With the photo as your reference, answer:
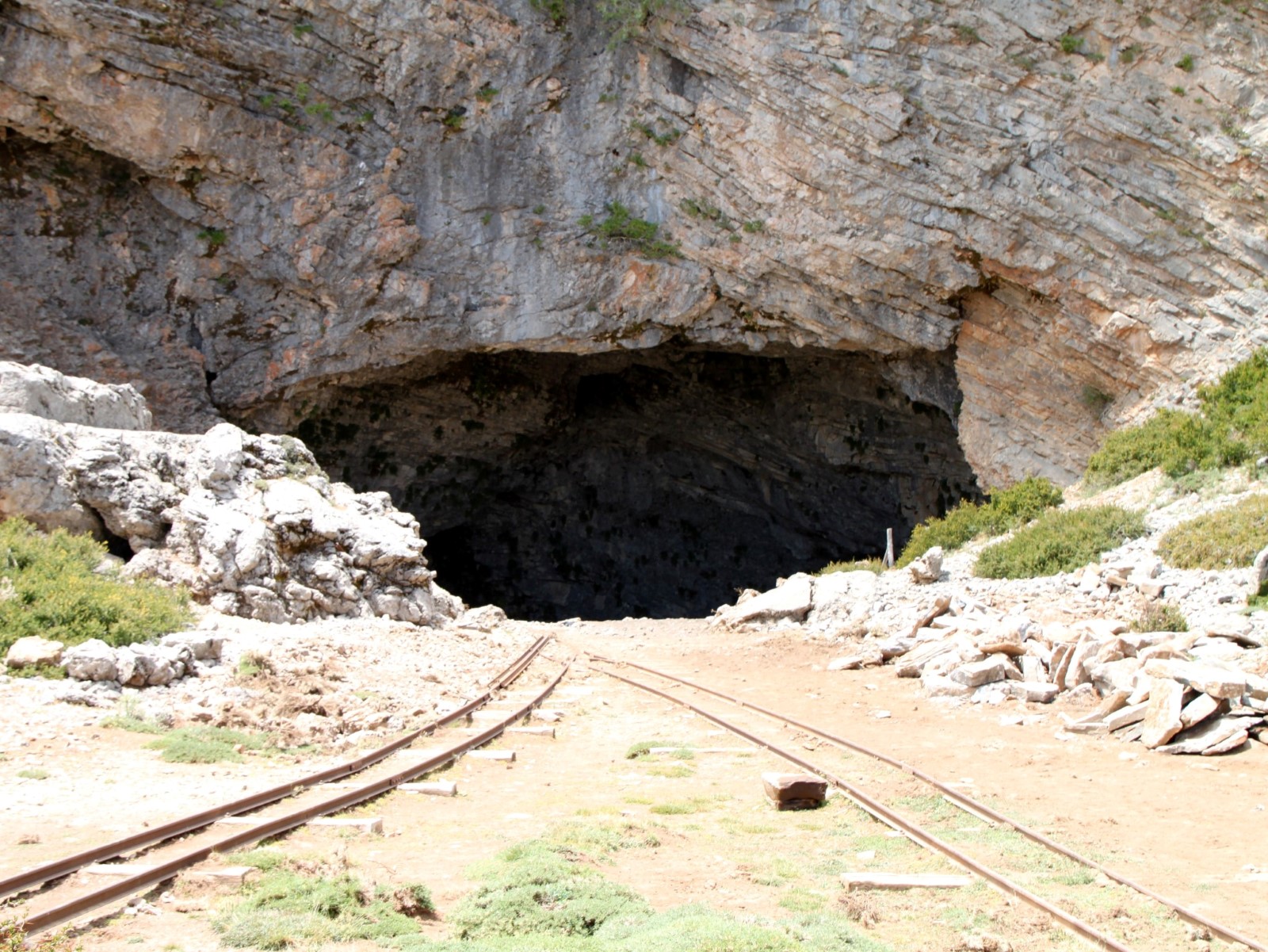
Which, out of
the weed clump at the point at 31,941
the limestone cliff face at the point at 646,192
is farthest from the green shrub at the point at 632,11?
the weed clump at the point at 31,941

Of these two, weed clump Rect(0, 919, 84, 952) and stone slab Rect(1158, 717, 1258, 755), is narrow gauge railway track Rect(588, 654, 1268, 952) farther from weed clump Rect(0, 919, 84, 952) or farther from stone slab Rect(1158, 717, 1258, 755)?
weed clump Rect(0, 919, 84, 952)

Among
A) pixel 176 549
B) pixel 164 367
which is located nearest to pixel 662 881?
pixel 176 549

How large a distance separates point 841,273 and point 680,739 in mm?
13420

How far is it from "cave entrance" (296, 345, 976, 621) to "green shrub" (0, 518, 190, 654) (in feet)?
41.1

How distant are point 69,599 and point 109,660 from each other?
155 centimetres

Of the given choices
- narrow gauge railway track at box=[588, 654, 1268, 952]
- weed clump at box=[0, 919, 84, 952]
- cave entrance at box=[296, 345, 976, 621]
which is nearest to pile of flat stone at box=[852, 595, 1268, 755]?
narrow gauge railway track at box=[588, 654, 1268, 952]

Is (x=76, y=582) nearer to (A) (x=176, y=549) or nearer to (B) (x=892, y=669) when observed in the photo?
(A) (x=176, y=549)

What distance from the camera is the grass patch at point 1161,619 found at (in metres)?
11.6

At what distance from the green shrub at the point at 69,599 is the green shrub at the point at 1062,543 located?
11715 millimetres

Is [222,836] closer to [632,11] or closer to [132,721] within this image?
[132,721]

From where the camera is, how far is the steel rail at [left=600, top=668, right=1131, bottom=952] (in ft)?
15.0

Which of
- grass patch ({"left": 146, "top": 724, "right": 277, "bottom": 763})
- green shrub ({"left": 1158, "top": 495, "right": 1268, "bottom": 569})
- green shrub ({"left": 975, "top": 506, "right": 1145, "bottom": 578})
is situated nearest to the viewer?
grass patch ({"left": 146, "top": 724, "right": 277, "bottom": 763})

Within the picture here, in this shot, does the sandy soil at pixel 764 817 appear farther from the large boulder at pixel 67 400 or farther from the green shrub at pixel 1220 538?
the large boulder at pixel 67 400

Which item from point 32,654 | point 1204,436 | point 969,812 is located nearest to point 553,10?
point 1204,436
